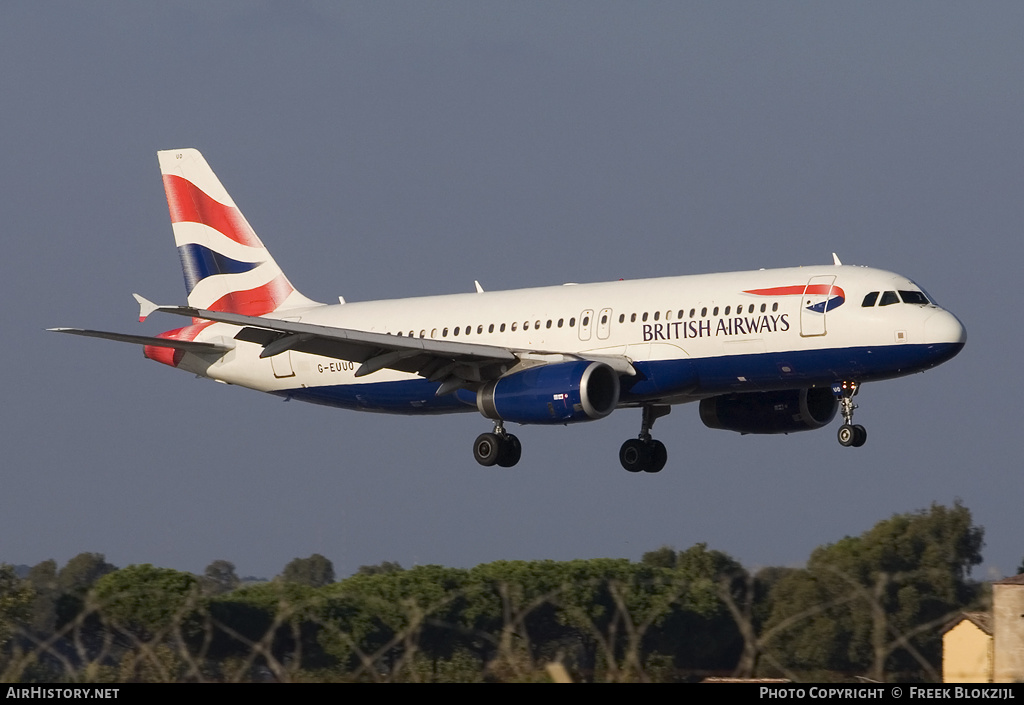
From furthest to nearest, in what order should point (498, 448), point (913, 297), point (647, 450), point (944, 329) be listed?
1. point (647, 450)
2. point (498, 448)
3. point (913, 297)
4. point (944, 329)

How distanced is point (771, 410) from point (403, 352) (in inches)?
441

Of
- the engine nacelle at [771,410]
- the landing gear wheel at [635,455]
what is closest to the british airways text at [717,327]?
the engine nacelle at [771,410]

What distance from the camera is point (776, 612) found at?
3700 centimetres

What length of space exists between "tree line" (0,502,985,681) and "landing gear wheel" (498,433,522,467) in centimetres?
432

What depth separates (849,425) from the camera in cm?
4206

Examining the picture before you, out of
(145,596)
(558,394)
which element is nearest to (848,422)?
(558,394)

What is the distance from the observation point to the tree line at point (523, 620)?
16.9 metres

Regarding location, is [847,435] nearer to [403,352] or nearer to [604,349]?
[604,349]

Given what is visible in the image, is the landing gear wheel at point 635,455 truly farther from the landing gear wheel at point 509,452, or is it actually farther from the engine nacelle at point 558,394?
the engine nacelle at point 558,394

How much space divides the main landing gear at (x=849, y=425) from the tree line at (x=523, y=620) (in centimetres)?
405

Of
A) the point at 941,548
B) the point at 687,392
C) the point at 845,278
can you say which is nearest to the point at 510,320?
the point at 687,392

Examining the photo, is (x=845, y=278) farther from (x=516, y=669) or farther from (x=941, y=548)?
(x=941, y=548)

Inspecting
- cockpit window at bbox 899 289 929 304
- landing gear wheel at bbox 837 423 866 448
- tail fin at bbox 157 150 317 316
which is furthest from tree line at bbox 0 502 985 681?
tail fin at bbox 157 150 317 316
